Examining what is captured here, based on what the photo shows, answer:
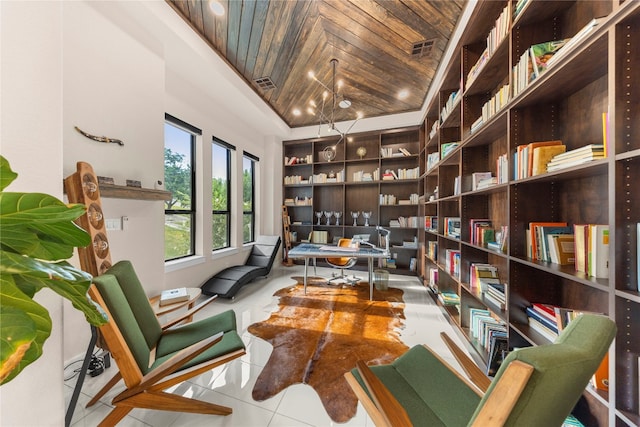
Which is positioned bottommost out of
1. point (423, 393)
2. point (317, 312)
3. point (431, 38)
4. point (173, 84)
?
point (317, 312)

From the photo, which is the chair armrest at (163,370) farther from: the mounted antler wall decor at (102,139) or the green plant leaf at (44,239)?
the mounted antler wall decor at (102,139)

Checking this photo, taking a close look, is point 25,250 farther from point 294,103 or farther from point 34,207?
point 294,103

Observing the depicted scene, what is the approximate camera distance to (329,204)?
211 inches

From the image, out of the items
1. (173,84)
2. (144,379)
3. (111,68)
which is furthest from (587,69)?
(173,84)

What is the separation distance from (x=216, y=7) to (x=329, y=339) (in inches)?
136

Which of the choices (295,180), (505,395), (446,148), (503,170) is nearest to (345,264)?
(446,148)

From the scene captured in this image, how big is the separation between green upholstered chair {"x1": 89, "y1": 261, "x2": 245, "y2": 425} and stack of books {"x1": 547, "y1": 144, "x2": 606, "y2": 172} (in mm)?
2106

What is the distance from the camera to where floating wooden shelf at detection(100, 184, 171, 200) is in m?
1.88

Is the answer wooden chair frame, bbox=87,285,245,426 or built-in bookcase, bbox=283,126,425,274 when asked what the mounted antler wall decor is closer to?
wooden chair frame, bbox=87,285,245,426

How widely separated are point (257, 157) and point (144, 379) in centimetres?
434

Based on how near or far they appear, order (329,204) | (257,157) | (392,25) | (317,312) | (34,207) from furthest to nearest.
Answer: (329,204), (257,157), (317,312), (392,25), (34,207)

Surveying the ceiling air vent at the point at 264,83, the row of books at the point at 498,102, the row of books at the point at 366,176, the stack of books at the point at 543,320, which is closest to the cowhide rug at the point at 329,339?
the stack of books at the point at 543,320

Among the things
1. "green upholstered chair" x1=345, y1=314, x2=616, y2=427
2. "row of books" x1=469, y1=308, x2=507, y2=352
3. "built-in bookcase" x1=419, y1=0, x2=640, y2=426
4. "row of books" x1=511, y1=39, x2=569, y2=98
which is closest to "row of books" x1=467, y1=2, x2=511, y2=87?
"built-in bookcase" x1=419, y1=0, x2=640, y2=426

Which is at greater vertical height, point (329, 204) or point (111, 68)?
point (111, 68)
